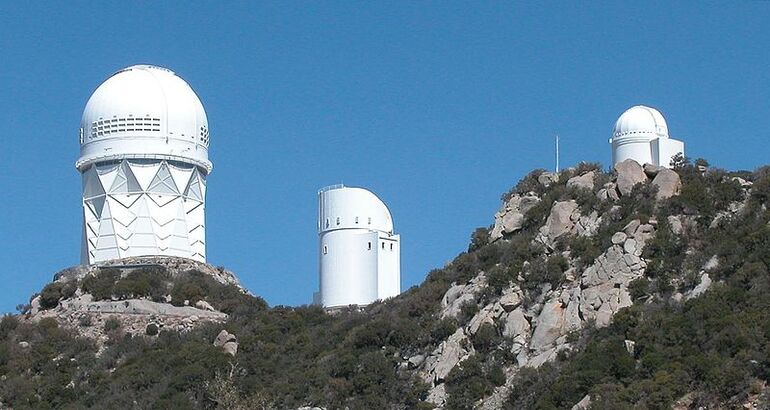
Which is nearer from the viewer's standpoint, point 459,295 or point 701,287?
point 701,287

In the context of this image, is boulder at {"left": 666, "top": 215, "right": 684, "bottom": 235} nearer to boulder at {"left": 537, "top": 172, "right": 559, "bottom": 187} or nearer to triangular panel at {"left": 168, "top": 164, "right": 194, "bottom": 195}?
boulder at {"left": 537, "top": 172, "right": 559, "bottom": 187}

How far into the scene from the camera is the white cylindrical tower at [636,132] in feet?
238

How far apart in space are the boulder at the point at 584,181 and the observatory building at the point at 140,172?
2101 cm

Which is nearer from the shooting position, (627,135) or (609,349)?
(609,349)

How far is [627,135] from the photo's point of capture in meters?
73.8

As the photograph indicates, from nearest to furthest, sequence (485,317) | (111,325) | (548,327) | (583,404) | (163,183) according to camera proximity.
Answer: (583,404)
(548,327)
(485,317)
(111,325)
(163,183)

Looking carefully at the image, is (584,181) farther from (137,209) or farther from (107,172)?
(107,172)

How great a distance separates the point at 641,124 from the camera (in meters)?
73.9

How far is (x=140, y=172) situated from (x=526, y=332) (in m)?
25.3

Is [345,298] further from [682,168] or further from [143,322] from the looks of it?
[682,168]

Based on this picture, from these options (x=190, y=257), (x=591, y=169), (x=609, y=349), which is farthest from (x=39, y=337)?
(x=609, y=349)

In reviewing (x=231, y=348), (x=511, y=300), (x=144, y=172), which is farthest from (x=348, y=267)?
(x=511, y=300)

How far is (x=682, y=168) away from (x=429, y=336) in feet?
35.5

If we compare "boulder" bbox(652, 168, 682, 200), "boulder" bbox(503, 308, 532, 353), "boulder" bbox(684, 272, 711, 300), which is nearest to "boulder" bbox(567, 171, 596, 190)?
"boulder" bbox(652, 168, 682, 200)
